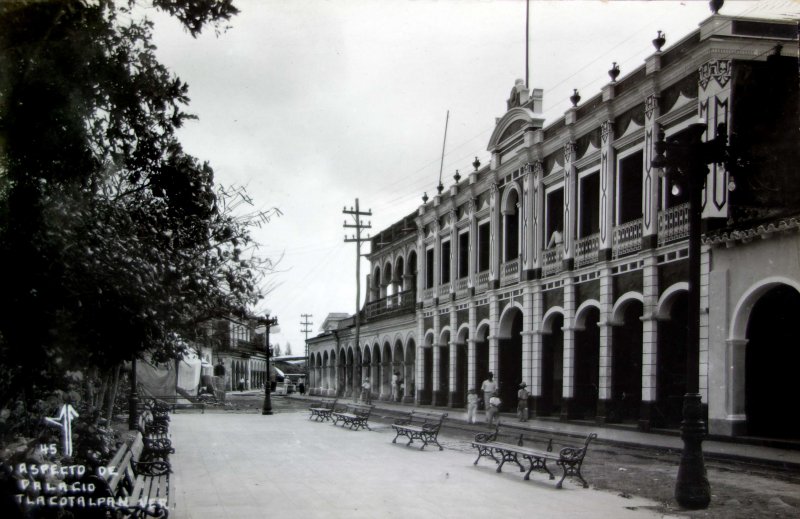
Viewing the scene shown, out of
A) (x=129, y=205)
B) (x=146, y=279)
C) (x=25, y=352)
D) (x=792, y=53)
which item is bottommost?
(x=25, y=352)

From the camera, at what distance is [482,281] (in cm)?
3300

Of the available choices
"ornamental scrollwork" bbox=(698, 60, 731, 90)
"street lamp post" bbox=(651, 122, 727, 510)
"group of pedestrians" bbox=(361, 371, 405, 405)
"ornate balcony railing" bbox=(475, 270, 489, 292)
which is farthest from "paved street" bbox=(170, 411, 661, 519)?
"group of pedestrians" bbox=(361, 371, 405, 405)

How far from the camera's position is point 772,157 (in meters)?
17.9

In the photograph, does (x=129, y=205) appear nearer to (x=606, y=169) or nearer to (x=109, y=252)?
(x=109, y=252)

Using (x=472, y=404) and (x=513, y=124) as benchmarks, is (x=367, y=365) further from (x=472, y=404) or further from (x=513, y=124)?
(x=472, y=404)

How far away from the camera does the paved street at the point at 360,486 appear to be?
360 inches

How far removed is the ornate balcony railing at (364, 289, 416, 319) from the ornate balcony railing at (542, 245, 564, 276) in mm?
15446

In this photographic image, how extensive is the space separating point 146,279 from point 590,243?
19227mm

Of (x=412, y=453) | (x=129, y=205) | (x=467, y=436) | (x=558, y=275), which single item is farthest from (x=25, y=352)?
(x=558, y=275)

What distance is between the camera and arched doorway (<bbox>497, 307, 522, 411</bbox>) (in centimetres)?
3055

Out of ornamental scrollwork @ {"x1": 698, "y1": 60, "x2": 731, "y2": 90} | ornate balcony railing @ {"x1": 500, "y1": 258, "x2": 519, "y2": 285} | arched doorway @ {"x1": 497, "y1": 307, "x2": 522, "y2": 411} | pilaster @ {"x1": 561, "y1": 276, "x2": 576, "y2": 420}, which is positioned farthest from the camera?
arched doorway @ {"x1": 497, "y1": 307, "x2": 522, "y2": 411}

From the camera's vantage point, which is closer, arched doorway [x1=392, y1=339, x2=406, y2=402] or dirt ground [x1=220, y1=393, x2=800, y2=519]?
dirt ground [x1=220, y1=393, x2=800, y2=519]

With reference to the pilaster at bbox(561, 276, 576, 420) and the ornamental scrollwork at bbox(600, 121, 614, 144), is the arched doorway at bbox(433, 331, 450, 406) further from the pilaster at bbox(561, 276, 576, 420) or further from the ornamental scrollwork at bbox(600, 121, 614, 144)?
the ornamental scrollwork at bbox(600, 121, 614, 144)

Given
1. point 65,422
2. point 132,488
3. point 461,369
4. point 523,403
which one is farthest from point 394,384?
point 65,422
